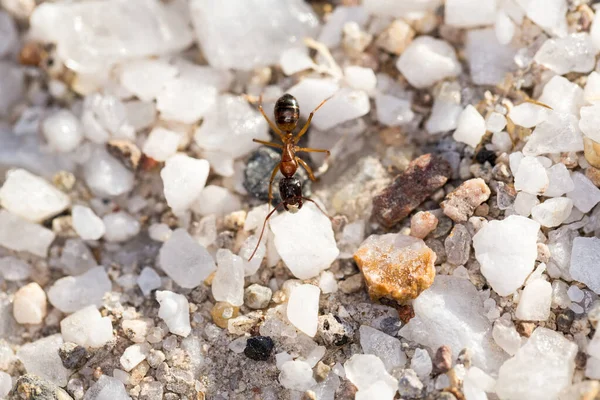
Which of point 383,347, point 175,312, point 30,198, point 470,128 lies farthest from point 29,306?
point 470,128

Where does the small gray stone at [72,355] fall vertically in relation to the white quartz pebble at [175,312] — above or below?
below

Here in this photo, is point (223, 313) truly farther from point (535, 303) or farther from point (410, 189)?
point (535, 303)

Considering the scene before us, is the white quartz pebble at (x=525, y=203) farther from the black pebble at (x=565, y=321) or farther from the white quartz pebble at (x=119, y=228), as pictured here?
the white quartz pebble at (x=119, y=228)

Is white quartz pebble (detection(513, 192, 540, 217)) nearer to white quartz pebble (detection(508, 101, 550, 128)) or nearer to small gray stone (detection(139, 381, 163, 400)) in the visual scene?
white quartz pebble (detection(508, 101, 550, 128))

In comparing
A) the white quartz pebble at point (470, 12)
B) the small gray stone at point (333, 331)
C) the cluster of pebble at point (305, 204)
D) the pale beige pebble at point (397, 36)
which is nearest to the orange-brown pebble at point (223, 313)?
the cluster of pebble at point (305, 204)

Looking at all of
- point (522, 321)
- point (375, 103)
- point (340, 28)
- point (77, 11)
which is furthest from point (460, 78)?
point (77, 11)

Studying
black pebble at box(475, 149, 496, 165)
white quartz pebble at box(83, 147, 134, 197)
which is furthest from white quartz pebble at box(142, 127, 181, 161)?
black pebble at box(475, 149, 496, 165)
